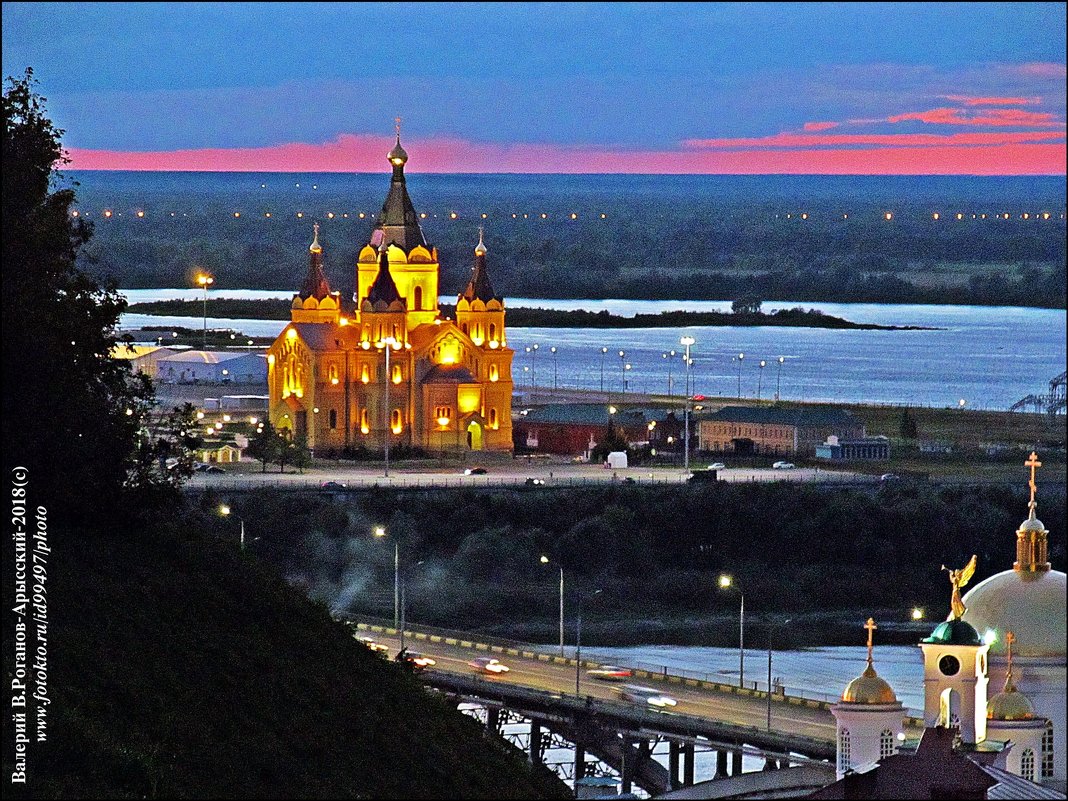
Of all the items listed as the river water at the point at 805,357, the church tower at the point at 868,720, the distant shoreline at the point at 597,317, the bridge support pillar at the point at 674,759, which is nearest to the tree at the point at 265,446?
Answer: the river water at the point at 805,357

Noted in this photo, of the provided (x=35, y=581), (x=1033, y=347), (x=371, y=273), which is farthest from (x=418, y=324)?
(x=1033, y=347)

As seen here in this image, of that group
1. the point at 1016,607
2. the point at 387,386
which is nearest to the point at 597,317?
the point at 387,386

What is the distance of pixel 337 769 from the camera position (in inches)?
1080

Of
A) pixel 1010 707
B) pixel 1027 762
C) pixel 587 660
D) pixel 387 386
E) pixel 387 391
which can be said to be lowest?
pixel 587 660

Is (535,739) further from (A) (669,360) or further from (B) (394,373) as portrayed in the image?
(A) (669,360)

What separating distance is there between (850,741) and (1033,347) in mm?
134556

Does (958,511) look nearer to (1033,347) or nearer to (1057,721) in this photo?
(1057,721)

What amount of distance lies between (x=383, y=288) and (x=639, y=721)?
4241 cm

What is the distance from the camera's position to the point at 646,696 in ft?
156

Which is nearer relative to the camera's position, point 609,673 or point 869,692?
point 869,692

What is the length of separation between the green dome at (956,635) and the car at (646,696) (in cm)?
1191

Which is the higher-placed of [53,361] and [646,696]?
[53,361]

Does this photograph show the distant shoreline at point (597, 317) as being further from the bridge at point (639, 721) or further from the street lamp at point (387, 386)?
the bridge at point (639, 721)

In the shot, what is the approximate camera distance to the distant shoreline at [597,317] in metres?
159
